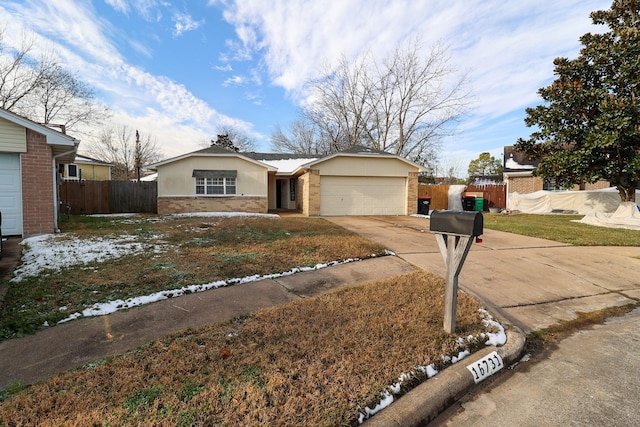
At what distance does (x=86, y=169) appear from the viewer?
29984mm

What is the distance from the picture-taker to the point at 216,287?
4547 millimetres

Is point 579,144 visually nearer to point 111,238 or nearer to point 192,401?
point 192,401

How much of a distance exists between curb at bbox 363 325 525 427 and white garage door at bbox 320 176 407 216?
43.7 ft

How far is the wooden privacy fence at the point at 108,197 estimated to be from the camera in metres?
16.6

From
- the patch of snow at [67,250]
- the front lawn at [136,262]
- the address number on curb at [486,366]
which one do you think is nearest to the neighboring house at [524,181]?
the front lawn at [136,262]

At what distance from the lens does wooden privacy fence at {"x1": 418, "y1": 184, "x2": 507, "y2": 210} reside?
1988 centimetres

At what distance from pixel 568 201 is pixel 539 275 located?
56.8 feet

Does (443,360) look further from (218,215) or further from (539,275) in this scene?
(218,215)

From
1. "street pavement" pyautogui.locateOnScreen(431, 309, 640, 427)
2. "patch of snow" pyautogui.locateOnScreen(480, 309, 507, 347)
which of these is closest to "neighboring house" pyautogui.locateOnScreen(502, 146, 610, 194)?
"patch of snow" pyautogui.locateOnScreen(480, 309, 507, 347)

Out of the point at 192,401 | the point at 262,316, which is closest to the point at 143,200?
the point at 262,316

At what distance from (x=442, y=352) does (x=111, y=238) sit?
336 inches

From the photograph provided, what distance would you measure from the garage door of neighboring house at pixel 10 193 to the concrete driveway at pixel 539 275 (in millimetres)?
9708

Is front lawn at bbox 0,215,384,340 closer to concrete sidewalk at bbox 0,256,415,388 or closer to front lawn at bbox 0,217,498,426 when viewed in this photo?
front lawn at bbox 0,217,498,426

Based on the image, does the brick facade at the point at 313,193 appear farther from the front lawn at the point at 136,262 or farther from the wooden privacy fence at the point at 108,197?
the wooden privacy fence at the point at 108,197
